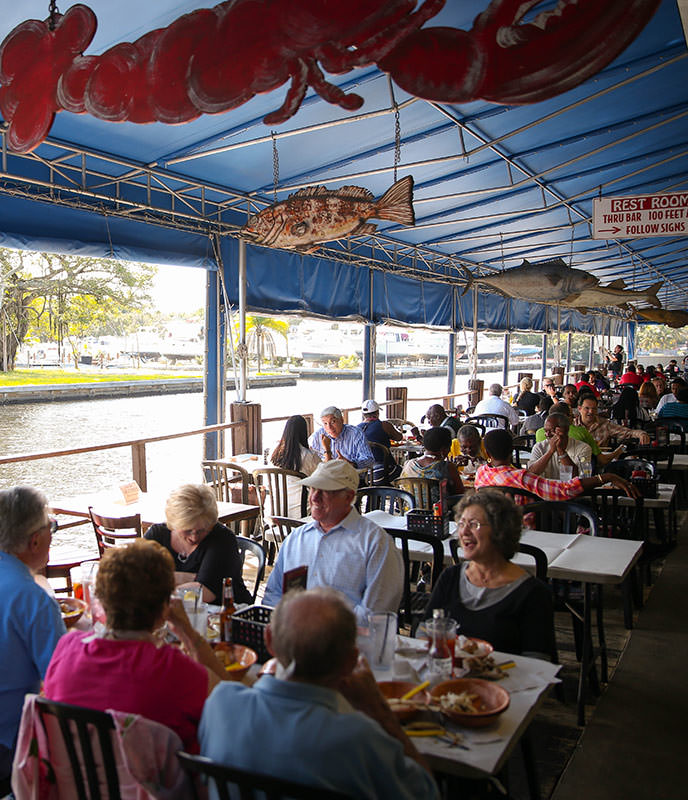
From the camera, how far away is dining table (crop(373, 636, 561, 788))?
5.65 feet

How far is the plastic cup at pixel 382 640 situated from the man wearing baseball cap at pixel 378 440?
15.1 feet

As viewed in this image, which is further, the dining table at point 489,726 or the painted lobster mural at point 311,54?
the painted lobster mural at point 311,54

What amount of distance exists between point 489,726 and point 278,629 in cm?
72

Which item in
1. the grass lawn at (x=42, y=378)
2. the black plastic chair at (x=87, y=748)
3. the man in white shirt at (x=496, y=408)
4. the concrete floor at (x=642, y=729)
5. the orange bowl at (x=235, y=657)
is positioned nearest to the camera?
the black plastic chair at (x=87, y=748)

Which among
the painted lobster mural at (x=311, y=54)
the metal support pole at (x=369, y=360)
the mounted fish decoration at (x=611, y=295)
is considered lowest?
the metal support pole at (x=369, y=360)

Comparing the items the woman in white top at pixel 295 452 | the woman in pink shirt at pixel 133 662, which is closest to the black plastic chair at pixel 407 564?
the woman in pink shirt at pixel 133 662

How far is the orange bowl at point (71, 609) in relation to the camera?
2654 millimetres

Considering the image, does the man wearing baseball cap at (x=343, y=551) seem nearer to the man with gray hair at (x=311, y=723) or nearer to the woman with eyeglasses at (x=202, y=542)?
the woman with eyeglasses at (x=202, y=542)

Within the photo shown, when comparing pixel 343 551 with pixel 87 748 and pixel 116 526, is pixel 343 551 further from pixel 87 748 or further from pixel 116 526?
pixel 116 526

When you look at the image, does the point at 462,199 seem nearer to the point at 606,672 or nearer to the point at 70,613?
the point at 606,672

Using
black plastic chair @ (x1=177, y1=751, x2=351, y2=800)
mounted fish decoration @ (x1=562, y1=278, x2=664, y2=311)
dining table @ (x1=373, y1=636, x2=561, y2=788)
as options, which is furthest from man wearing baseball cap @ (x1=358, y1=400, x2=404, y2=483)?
black plastic chair @ (x1=177, y1=751, x2=351, y2=800)

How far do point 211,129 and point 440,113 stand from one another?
1.96 meters

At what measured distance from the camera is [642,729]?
321cm

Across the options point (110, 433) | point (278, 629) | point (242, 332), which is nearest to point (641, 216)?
point (242, 332)
